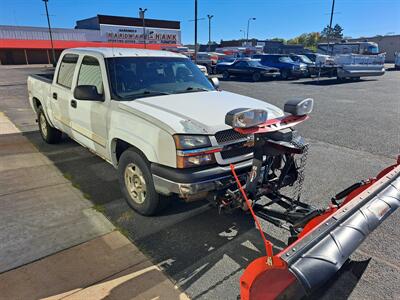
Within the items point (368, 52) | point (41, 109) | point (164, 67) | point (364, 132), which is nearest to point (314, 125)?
point (364, 132)

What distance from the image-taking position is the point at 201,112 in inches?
126

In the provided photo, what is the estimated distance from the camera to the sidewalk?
2.50 meters

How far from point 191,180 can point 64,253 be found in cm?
147

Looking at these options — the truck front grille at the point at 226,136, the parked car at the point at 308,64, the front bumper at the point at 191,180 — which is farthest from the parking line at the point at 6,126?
the parked car at the point at 308,64

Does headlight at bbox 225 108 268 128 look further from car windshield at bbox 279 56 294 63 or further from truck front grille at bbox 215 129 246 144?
car windshield at bbox 279 56 294 63

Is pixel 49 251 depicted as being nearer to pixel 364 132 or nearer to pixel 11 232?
pixel 11 232

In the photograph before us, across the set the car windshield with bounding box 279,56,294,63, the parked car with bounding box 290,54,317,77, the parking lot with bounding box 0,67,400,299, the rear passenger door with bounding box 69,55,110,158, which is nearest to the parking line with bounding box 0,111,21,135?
the parking lot with bounding box 0,67,400,299

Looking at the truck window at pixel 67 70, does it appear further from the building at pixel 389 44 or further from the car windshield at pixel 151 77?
the building at pixel 389 44

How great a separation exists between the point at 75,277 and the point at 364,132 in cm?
729

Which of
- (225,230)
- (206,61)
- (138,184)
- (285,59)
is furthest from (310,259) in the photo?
(206,61)

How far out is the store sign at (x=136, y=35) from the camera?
2083 inches

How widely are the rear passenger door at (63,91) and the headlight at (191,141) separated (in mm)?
2604

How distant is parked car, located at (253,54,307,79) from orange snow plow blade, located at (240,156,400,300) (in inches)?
843

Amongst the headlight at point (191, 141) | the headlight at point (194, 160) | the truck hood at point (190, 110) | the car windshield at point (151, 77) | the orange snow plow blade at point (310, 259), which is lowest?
the orange snow plow blade at point (310, 259)
